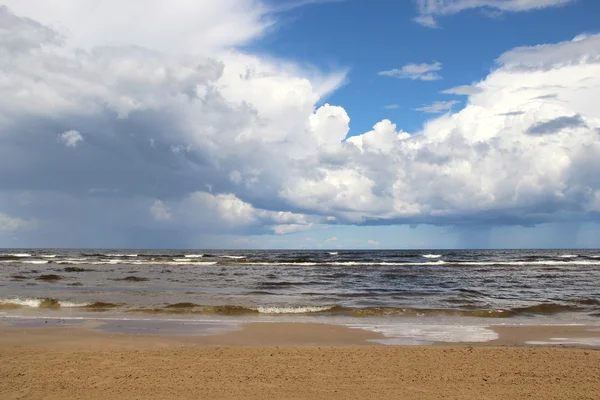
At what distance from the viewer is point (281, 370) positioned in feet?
25.8

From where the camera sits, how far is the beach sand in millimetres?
6770

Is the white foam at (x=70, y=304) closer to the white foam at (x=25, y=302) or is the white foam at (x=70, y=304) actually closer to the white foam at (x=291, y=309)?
the white foam at (x=25, y=302)

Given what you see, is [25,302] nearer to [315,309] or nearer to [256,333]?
[256,333]

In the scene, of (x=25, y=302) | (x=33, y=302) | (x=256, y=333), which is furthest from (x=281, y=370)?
(x=25, y=302)

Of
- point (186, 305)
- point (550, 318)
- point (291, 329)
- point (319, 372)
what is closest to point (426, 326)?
point (291, 329)

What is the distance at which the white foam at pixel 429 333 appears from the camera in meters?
11.2

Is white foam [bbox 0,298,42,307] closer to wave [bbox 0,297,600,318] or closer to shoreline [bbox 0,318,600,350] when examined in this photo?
wave [bbox 0,297,600,318]

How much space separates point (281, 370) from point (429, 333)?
5.76 meters

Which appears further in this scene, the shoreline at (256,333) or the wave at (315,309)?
the wave at (315,309)

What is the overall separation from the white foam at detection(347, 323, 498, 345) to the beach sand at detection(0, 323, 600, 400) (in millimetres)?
719

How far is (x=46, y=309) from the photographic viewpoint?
16406 millimetres

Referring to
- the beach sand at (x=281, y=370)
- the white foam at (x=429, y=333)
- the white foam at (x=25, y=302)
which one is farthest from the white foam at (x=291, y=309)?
the white foam at (x=25, y=302)

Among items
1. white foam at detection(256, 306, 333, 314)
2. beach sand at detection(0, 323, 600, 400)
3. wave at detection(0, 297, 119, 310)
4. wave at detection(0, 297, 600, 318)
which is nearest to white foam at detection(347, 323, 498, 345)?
beach sand at detection(0, 323, 600, 400)

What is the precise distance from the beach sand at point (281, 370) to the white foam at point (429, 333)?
2.36ft
